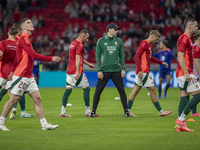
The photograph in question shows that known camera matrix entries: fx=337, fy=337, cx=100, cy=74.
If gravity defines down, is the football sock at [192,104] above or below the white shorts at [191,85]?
below

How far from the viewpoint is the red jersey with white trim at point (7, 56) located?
837 centimetres

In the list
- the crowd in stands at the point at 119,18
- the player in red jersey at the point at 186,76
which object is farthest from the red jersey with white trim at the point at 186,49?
the crowd in stands at the point at 119,18

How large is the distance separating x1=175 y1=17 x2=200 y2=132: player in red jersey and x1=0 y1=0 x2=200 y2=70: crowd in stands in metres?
17.1

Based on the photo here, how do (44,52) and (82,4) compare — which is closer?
(44,52)

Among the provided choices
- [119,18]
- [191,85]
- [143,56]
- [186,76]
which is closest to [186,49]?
[186,76]

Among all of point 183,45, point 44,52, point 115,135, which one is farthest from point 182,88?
point 44,52

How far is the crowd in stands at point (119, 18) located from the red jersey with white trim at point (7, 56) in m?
15.3

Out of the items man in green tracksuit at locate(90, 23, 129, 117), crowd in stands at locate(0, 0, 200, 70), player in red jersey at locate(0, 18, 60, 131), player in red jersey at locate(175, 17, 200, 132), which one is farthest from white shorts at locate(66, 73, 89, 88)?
crowd in stands at locate(0, 0, 200, 70)

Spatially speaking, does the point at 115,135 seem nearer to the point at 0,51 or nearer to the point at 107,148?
the point at 107,148

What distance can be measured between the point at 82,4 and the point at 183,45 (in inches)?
971

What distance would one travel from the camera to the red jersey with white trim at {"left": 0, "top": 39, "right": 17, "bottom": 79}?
837 centimetres

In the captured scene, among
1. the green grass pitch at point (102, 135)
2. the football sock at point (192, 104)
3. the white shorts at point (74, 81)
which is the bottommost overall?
the green grass pitch at point (102, 135)

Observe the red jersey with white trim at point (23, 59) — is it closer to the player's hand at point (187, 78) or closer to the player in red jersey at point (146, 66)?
the player's hand at point (187, 78)

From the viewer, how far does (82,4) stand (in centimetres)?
3033
